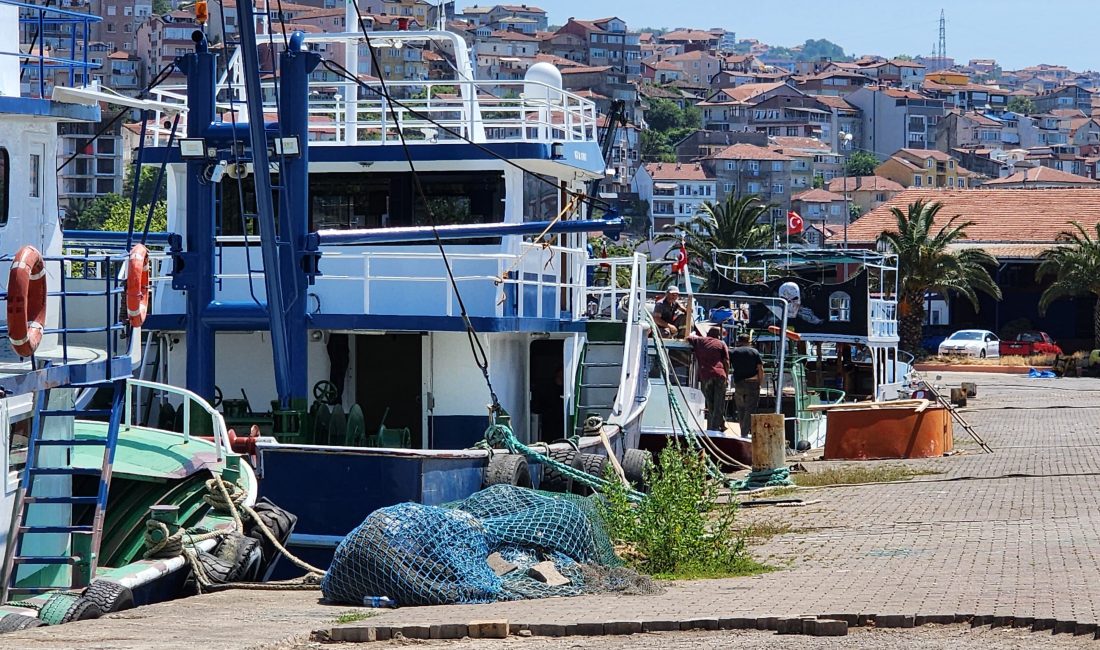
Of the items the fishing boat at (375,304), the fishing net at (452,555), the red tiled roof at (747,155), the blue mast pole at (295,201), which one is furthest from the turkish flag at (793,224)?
the red tiled roof at (747,155)

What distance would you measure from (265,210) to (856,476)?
8531mm

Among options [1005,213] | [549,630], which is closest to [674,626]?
[549,630]

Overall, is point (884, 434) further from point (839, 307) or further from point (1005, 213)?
point (1005, 213)

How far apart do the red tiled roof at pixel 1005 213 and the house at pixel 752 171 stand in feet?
185

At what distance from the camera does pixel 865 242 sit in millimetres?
62344

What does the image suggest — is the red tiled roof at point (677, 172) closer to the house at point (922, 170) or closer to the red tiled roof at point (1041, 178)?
the house at point (922, 170)

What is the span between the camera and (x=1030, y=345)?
57.1m

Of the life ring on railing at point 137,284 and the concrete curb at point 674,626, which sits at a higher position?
the life ring on railing at point 137,284

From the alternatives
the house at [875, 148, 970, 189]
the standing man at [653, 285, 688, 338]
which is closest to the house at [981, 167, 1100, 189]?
the house at [875, 148, 970, 189]

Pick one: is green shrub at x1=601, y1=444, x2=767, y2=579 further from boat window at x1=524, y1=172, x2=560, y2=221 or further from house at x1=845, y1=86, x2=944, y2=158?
house at x1=845, y1=86, x2=944, y2=158

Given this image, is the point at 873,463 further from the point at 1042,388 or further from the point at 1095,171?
the point at 1095,171

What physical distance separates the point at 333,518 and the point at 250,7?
4.69 m

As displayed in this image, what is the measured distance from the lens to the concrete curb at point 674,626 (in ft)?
31.7

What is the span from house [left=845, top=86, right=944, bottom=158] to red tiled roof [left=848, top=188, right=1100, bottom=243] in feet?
301
